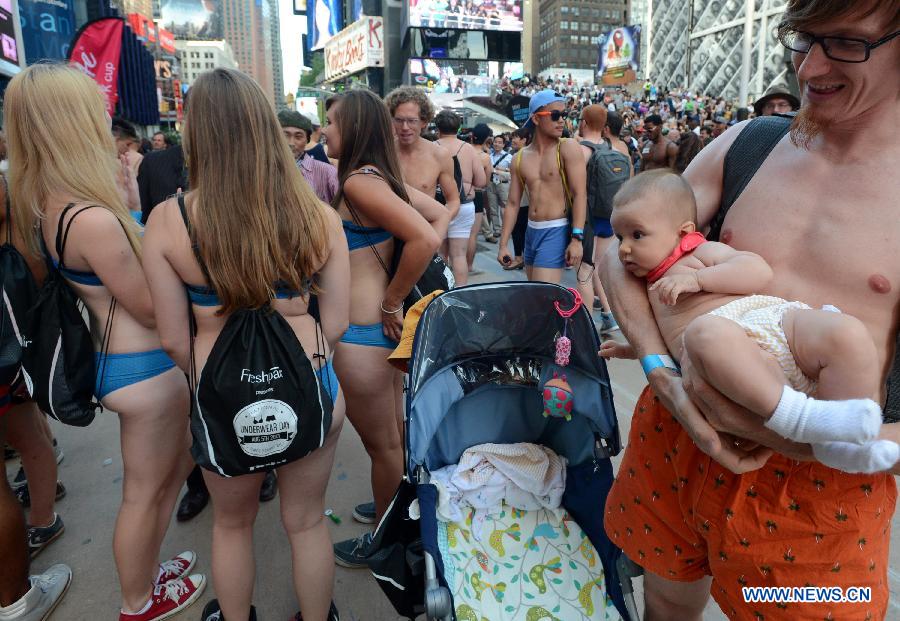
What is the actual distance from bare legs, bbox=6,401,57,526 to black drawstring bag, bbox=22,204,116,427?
766 mm

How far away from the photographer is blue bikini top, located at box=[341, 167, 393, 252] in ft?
7.66

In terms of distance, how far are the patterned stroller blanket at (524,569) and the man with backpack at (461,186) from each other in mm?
3870

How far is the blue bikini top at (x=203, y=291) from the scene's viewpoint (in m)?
1.67

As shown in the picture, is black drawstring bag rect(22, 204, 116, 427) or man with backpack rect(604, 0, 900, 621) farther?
black drawstring bag rect(22, 204, 116, 427)

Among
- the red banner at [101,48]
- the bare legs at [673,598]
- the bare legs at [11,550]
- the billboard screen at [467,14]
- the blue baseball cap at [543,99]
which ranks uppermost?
the billboard screen at [467,14]

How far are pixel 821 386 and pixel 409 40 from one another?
52.6 metres

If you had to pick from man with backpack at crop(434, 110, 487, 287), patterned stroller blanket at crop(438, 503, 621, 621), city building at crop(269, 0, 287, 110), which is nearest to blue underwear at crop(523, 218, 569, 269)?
man with backpack at crop(434, 110, 487, 287)

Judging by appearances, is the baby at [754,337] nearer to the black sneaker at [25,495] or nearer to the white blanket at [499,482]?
the white blanket at [499,482]

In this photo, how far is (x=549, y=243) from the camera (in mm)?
4734

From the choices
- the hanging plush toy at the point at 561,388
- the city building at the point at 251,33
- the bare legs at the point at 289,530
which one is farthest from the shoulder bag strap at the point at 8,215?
the city building at the point at 251,33

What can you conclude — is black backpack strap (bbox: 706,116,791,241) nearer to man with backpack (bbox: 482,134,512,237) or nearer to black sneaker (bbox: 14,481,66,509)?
black sneaker (bbox: 14,481,66,509)

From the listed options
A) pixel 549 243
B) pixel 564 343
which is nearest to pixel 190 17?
pixel 549 243

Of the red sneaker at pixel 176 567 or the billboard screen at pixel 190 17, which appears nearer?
the red sneaker at pixel 176 567

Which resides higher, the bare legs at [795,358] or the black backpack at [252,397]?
the bare legs at [795,358]
